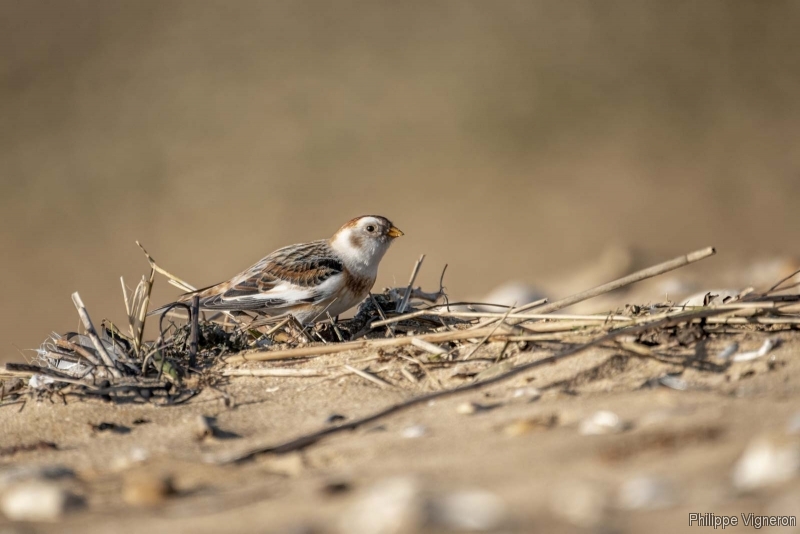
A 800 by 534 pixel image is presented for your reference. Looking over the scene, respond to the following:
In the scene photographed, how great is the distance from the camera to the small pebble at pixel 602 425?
2322mm

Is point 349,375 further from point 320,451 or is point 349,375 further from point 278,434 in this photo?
point 320,451

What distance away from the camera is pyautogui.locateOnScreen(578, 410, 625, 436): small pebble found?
7.62ft

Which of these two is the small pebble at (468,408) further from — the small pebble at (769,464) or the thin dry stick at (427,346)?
the small pebble at (769,464)

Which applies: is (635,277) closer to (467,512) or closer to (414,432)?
(414,432)

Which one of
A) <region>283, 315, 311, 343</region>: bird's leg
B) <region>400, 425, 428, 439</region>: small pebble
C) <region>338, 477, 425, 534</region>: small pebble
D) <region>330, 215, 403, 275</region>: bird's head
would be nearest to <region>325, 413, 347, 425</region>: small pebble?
<region>400, 425, 428, 439</region>: small pebble

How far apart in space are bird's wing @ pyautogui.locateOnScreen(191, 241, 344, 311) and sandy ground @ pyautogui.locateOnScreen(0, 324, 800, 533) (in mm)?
1211

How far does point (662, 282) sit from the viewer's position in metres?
7.02

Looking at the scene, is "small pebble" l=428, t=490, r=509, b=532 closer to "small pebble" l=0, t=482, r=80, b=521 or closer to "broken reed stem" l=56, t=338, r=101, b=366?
"small pebble" l=0, t=482, r=80, b=521

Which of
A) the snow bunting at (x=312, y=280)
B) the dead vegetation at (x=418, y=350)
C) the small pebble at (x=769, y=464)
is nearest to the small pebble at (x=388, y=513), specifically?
the small pebble at (x=769, y=464)

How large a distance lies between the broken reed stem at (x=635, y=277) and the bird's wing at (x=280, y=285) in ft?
5.20

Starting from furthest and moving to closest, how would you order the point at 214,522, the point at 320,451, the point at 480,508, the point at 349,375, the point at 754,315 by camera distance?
the point at 349,375 → the point at 754,315 → the point at 320,451 → the point at 214,522 → the point at 480,508

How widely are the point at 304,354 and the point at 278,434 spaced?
0.73 m

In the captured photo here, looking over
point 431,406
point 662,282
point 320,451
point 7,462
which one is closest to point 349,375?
point 431,406

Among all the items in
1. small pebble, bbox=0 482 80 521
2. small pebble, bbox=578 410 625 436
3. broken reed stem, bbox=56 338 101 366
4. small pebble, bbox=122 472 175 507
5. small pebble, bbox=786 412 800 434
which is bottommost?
small pebble, bbox=0 482 80 521
